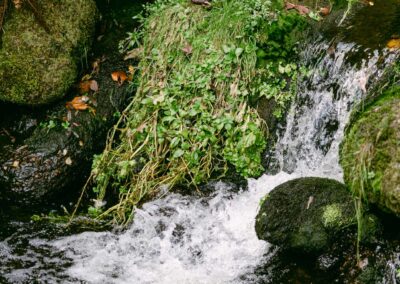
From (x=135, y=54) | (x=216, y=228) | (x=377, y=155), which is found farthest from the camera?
(x=135, y=54)

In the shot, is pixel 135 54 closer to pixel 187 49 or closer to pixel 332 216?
pixel 187 49

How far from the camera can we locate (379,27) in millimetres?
4750

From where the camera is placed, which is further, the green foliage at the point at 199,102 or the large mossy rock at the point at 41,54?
the large mossy rock at the point at 41,54

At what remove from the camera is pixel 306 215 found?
3611 millimetres

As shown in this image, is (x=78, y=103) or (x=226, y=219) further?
(x=78, y=103)

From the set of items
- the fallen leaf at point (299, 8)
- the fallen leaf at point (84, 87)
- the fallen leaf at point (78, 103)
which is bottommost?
the fallen leaf at point (78, 103)

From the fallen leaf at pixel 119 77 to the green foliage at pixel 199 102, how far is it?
0.23m

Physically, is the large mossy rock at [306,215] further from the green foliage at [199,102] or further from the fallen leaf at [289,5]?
the fallen leaf at [289,5]

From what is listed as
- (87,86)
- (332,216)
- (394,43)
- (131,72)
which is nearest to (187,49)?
(131,72)

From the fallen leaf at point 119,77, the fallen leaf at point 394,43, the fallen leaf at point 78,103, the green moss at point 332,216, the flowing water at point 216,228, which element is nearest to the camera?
the green moss at point 332,216

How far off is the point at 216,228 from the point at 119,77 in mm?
2207

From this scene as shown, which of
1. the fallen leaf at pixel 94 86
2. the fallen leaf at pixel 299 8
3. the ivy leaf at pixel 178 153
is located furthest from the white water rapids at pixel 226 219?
the fallen leaf at pixel 94 86

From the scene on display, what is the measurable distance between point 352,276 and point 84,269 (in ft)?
7.14

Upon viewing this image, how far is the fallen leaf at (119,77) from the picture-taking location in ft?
17.3
